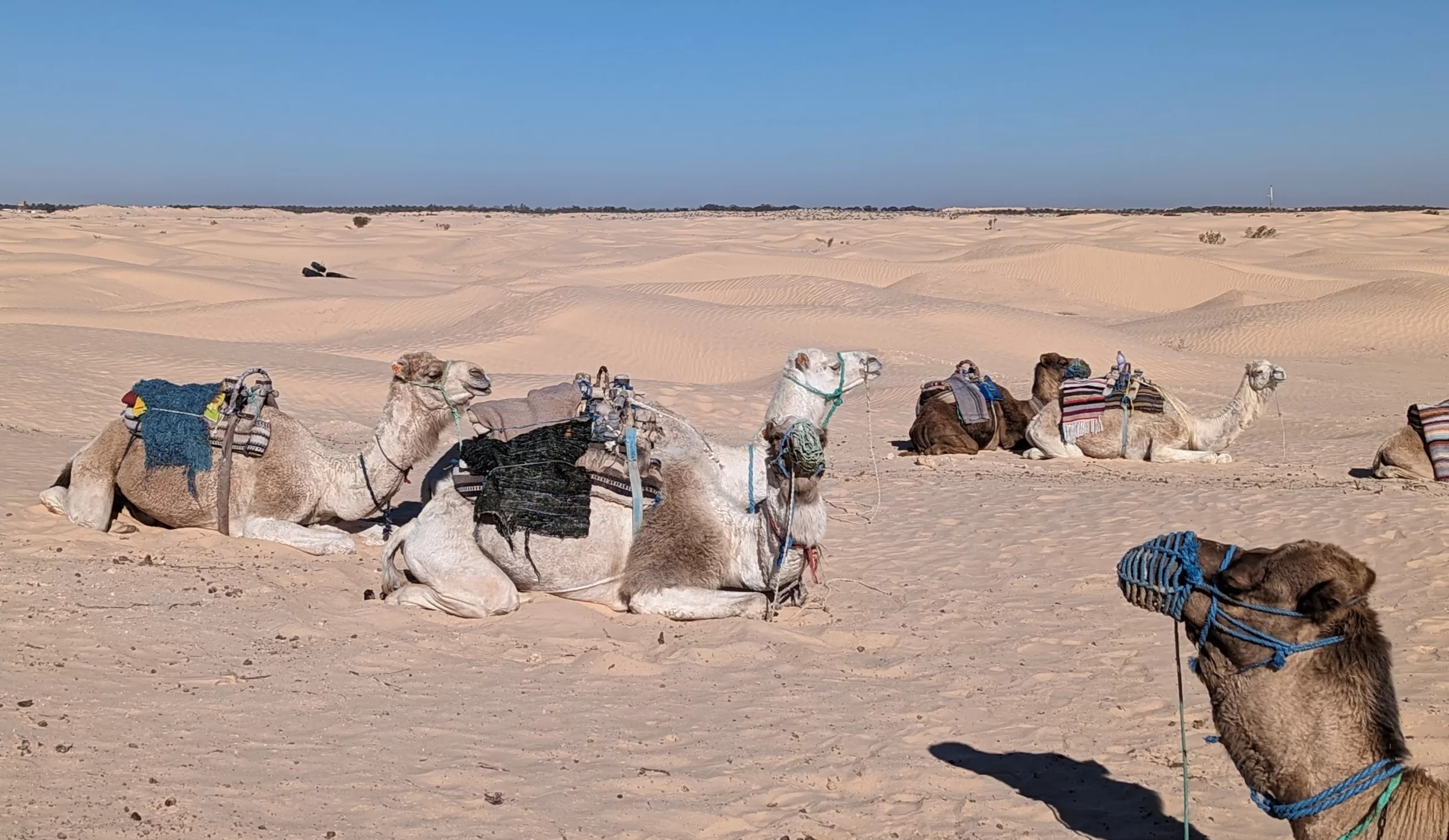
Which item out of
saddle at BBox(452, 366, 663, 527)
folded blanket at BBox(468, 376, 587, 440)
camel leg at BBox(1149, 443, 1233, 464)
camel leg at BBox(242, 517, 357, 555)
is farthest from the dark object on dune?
saddle at BBox(452, 366, 663, 527)

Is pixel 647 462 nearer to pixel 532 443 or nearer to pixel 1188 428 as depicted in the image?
pixel 532 443

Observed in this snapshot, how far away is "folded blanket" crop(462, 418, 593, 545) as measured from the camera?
6625 mm

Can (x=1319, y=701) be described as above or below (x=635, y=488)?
above

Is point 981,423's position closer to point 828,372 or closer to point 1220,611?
point 828,372

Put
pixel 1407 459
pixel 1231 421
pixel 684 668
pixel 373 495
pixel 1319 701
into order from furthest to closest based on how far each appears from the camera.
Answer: pixel 1231 421, pixel 1407 459, pixel 373 495, pixel 684 668, pixel 1319 701

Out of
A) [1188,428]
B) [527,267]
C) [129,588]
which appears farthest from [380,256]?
[129,588]

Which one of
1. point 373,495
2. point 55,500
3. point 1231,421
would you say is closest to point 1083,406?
point 1231,421

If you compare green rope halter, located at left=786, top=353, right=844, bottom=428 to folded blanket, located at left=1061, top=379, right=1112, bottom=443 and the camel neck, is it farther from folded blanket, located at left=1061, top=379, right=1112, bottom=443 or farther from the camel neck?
the camel neck

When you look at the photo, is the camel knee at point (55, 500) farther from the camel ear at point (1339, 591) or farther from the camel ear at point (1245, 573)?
the camel ear at point (1339, 591)

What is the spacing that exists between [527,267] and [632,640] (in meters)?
35.7

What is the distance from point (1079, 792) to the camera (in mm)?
4719

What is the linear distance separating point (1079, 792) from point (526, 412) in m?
4.22

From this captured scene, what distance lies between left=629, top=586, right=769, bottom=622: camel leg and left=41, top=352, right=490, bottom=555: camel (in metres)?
1.93

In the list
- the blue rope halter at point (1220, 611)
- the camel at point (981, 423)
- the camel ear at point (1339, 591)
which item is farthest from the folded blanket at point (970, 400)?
the camel ear at point (1339, 591)
